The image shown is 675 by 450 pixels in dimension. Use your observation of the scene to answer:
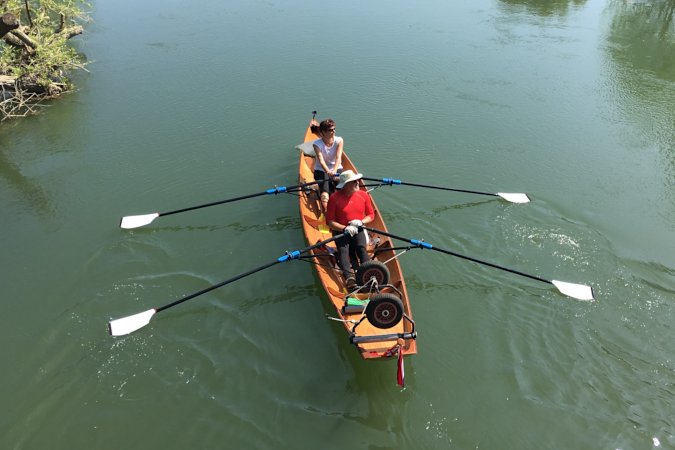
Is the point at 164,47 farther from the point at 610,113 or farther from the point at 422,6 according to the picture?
the point at 610,113

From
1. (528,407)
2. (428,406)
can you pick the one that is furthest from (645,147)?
(428,406)

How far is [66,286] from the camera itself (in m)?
7.42

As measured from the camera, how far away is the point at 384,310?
5.50 m

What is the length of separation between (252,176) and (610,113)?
1001cm

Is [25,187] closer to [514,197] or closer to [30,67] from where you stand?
[30,67]

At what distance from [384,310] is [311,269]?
7.95ft

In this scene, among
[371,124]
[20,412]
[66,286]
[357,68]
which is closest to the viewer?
[20,412]

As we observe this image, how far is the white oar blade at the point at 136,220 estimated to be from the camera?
27.2 ft

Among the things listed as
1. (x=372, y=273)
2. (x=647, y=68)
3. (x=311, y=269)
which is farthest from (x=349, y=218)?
(x=647, y=68)

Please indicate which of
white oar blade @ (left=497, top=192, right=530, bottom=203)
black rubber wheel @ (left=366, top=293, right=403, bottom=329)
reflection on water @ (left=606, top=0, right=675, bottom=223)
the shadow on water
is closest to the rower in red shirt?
black rubber wheel @ (left=366, top=293, right=403, bottom=329)

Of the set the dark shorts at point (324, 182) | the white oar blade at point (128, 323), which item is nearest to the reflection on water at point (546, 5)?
the dark shorts at point (324, 182)

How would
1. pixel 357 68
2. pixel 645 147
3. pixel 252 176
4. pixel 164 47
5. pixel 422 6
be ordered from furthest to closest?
pixel 422 6, pixel 164 47, pixel 357 68, pixel 645 147, pixel 252 176

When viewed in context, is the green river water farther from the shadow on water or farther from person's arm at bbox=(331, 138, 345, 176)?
person's arm at bbox=(331, 138, 345, 176)

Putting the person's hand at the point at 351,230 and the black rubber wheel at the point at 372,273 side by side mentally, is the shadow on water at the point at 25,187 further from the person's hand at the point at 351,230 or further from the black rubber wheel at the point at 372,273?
the black rubber wheel at the point at 372,273
